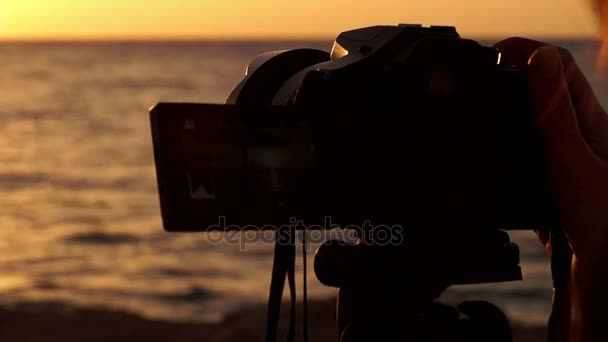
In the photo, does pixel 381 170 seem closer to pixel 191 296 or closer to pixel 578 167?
pixel 578 167

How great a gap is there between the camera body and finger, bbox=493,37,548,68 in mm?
63

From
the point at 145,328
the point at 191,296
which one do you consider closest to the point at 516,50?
the point at 145,328

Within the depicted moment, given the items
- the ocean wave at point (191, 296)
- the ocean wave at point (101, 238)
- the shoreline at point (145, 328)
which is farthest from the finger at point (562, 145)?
the ocean wave at point (101, 238)

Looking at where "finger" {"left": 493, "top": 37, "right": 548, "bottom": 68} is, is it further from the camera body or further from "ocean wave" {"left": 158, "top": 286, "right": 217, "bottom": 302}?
"ocean wave" {"left": 158, "top": 286, "right": 217, "bottom": 302}

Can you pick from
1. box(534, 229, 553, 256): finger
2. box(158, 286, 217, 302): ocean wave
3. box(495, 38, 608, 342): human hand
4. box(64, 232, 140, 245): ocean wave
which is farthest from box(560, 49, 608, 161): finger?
box(64, 232, 140, 245): ocean wave

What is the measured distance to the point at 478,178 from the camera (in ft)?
4.35

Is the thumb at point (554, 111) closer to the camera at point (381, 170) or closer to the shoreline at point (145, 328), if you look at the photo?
the camera at point (381, 170)

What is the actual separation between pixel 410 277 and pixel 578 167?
0.24 m

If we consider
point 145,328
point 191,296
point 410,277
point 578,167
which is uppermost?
point 578,167

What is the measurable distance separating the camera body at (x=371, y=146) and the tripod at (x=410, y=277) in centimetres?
3

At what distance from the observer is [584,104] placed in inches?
53.0

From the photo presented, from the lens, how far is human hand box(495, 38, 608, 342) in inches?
50.4

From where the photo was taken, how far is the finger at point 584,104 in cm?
134

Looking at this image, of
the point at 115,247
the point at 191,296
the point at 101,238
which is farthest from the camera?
the point at 101,238
